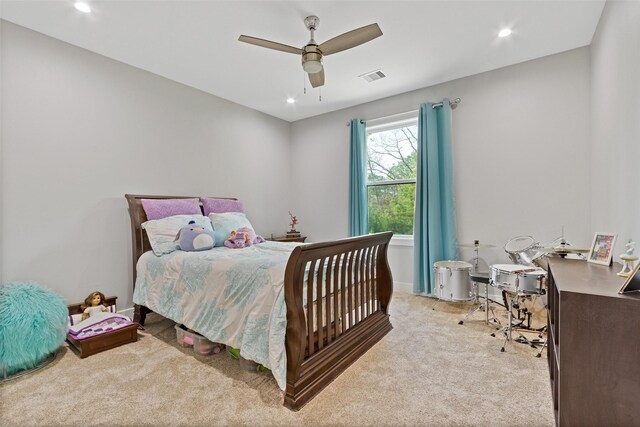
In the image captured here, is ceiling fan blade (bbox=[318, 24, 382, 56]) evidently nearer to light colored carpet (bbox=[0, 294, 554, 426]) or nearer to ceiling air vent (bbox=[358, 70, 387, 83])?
ceiling air vent (bbox=[358, 70, 387, 83])

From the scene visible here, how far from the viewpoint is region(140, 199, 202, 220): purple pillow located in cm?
311

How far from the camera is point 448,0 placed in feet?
7.47

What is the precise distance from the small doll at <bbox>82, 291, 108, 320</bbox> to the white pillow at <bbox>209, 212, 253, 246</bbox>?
1184 mm

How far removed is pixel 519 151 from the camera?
10.8ft

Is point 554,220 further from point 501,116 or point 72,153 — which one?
point 72,153

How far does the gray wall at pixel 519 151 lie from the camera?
301 centimetres

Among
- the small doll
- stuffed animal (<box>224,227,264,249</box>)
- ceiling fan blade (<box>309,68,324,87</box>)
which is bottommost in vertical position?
the small doll

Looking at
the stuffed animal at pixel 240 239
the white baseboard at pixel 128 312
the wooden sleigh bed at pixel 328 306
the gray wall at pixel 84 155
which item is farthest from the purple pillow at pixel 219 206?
the white baseboard at pixel 128 312

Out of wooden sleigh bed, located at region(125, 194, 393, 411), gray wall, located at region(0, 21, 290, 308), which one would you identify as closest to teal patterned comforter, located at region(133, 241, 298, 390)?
wooden sleigh bed, located at region(125, 194, 393, 411)

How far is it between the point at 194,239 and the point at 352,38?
2.23 m

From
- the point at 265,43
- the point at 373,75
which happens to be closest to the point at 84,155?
the point at 265,43

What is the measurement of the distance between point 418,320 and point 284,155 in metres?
3.50

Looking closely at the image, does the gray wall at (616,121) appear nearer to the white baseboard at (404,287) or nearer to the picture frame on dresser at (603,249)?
the picture frame on dresser at (603,249)

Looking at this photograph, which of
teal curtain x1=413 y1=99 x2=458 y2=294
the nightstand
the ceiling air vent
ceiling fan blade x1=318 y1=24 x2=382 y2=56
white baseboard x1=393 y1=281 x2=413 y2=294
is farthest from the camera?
the nightstand
